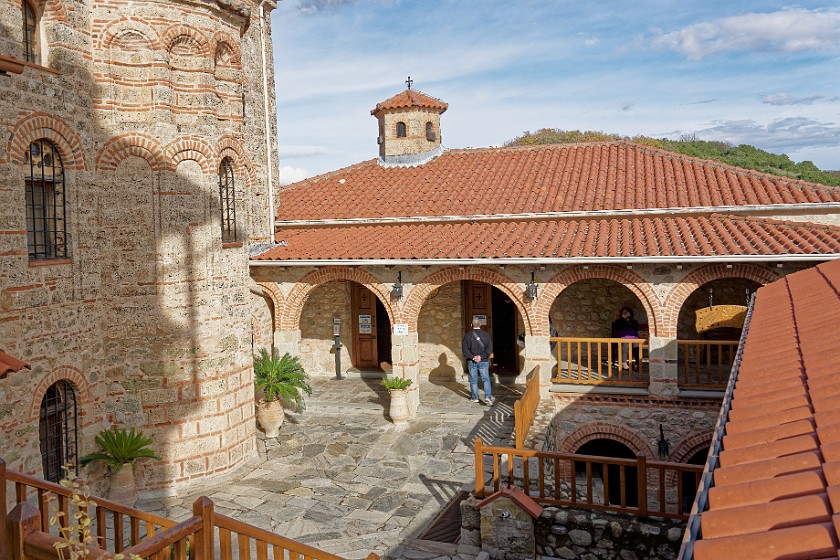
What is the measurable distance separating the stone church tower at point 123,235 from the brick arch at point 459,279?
11.4ft

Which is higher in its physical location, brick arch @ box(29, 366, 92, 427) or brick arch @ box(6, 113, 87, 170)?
brick arch @ box(6, 113, 87, 170)

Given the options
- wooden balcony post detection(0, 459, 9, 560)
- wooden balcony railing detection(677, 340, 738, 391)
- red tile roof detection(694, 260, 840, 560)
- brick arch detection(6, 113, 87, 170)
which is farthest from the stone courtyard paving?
brick arch detection(6, 113, 87, 170)

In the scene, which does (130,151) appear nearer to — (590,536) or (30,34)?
(30,34)

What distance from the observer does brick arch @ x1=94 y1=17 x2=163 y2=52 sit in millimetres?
8727

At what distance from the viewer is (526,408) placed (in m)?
9.48

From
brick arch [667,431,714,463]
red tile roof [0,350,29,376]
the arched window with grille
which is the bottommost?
brick arch [667,431,714,463]

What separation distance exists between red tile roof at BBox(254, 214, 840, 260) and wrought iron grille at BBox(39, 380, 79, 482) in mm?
4959

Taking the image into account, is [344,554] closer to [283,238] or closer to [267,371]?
[267,371]

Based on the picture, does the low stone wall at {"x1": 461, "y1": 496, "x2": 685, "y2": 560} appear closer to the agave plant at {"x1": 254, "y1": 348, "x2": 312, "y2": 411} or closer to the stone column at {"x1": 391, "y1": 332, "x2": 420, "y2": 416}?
the agave plant at {"x1": 254, "y1": 348, "x2": 312, "y2": 411}

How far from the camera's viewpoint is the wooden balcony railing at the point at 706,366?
10.8 meters

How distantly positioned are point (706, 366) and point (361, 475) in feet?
24.5

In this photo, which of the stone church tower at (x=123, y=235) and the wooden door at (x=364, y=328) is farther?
the wooden door at (x=364, y=328)

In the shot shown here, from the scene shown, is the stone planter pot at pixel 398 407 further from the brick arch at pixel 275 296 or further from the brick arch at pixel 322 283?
the brick arch at pixel 275 296

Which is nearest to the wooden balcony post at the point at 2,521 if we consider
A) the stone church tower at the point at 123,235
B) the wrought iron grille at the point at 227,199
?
the stone church tower at the point at 123,235
